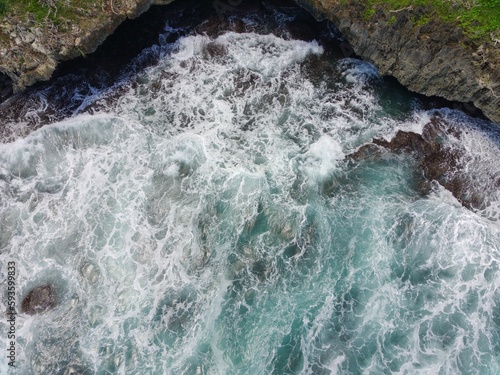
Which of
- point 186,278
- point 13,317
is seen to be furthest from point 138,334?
point 13,317

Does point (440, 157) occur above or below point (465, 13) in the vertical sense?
below

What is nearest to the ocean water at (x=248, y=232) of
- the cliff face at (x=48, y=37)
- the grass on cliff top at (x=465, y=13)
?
the cliff face at (x=48, y=37)

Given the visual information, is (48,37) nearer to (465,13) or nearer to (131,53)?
(131,53)

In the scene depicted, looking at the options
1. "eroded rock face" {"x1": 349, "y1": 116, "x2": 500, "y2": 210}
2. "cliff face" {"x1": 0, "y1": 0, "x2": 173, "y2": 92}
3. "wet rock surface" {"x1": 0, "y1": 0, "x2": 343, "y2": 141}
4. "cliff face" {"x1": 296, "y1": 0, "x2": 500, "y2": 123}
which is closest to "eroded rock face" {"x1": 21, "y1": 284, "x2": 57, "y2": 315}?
"wet rock surface" {"x1": 0, "y1": 0, "x2": 343, "y2": 141}

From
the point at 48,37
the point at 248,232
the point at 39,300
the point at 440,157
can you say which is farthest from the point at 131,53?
the point at 440,157

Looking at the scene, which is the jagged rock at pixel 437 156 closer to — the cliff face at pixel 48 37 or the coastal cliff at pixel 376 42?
the coastal cliff at pixel 376 42

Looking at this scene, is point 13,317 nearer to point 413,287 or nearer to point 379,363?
point 379,363
